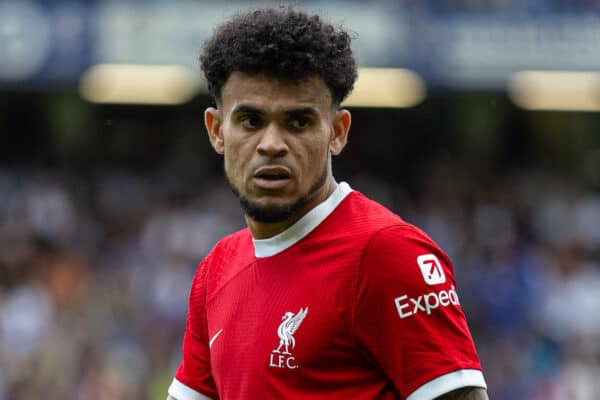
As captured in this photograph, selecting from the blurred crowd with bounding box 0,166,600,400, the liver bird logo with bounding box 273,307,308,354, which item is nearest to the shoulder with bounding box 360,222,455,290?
the liver bird logo with bounding box 273,307,308,354

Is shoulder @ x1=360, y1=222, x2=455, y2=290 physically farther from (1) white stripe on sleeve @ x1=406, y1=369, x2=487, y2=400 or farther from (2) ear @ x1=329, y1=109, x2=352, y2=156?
(2) ear @ x1=329, y1=109, x2=352, y2=156

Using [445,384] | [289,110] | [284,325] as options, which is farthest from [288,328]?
[289,110]

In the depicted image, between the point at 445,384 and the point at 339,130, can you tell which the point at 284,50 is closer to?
the point at 339,130

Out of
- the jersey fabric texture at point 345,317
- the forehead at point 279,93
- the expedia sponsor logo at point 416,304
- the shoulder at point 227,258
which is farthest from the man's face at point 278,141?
the expedia sponsor logo at point 416,304

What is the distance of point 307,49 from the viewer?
301 centimetres

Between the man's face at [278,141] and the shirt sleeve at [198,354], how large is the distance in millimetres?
452

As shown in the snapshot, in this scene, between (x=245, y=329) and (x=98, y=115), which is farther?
(x=98, y=115)

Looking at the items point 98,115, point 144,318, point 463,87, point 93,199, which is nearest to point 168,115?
point 98,115

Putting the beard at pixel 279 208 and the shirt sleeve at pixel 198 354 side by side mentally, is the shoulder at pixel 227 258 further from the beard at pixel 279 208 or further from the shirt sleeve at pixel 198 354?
the beard at pixel 279 208

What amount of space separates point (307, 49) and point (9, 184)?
36.2 feet

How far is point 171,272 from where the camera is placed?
36.1 feet

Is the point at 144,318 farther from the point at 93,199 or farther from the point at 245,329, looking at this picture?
the point at 245,329

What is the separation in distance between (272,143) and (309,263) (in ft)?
1.11

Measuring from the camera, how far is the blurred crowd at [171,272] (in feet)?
33.0
